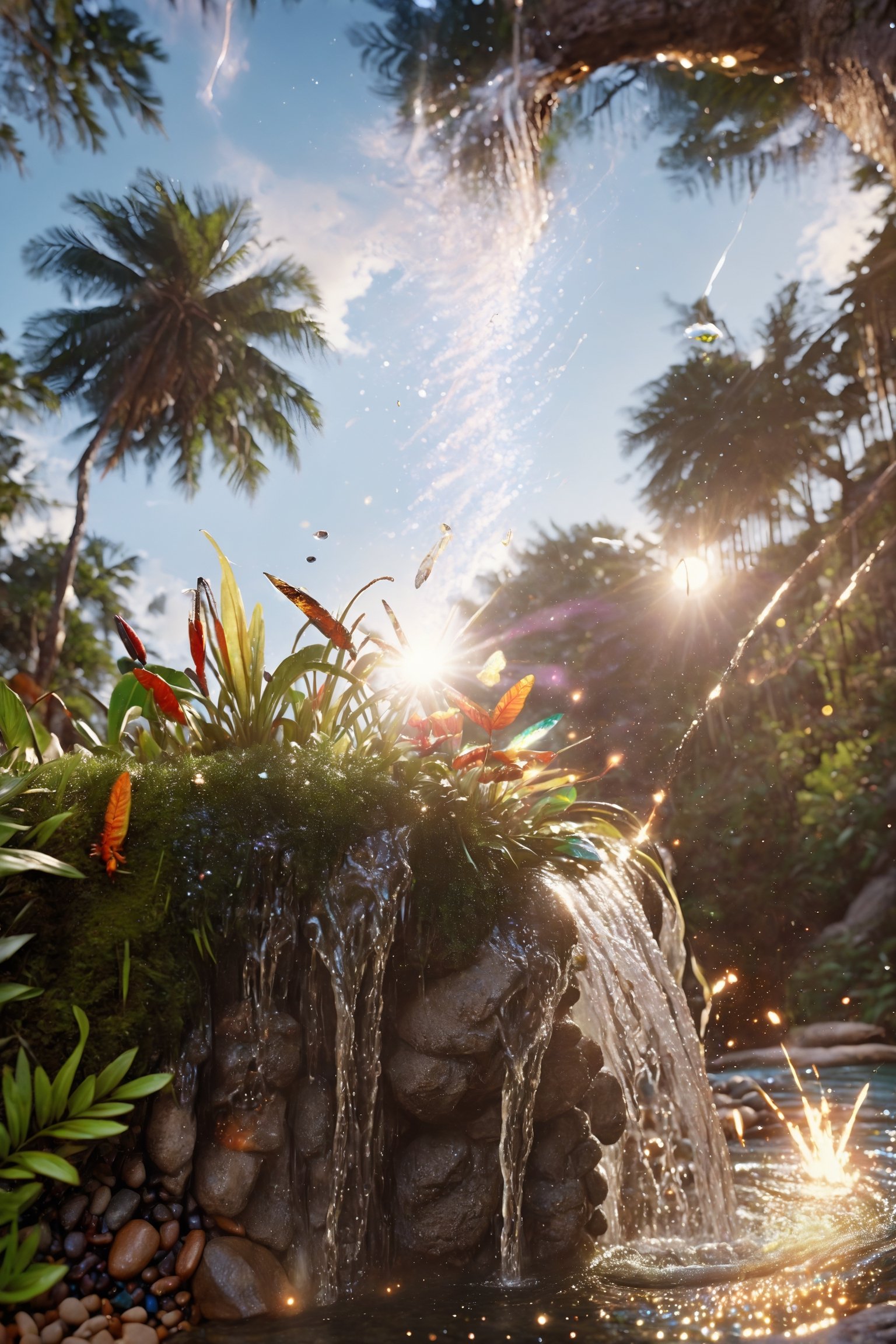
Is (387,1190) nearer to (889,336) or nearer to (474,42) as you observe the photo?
(889,336)

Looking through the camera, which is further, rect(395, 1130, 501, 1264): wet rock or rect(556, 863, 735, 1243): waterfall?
rect(556, 863, 735, 1243): waterfall

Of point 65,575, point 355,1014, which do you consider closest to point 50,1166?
point 355,1014

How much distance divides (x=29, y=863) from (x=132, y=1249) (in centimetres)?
112

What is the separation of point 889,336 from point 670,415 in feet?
18.6

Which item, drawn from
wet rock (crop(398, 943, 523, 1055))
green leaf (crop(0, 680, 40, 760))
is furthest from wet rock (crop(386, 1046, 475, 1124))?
green leaf (crop(0, 680, 40, 760))

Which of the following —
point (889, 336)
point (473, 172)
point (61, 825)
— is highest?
point (473, 172)

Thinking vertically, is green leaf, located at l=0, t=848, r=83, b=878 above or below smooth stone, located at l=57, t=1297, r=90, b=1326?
above

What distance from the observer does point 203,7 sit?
6418 mm

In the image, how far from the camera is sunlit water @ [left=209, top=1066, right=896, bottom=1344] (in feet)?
6.89

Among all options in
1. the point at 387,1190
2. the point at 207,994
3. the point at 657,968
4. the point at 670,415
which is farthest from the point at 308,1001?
the point at 670,415

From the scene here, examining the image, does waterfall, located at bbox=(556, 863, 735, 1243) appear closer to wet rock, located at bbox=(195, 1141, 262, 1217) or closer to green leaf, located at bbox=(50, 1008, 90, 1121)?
wet rock, located at bbox=(195, 1141, 262, 1217)

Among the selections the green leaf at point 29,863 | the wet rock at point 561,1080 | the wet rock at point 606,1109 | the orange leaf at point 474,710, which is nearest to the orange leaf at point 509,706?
the orange leaf at point 474,710

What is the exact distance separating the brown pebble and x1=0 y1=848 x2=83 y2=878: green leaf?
1.15 meters

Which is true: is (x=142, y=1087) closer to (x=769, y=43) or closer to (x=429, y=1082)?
(x=429, y=1082)
